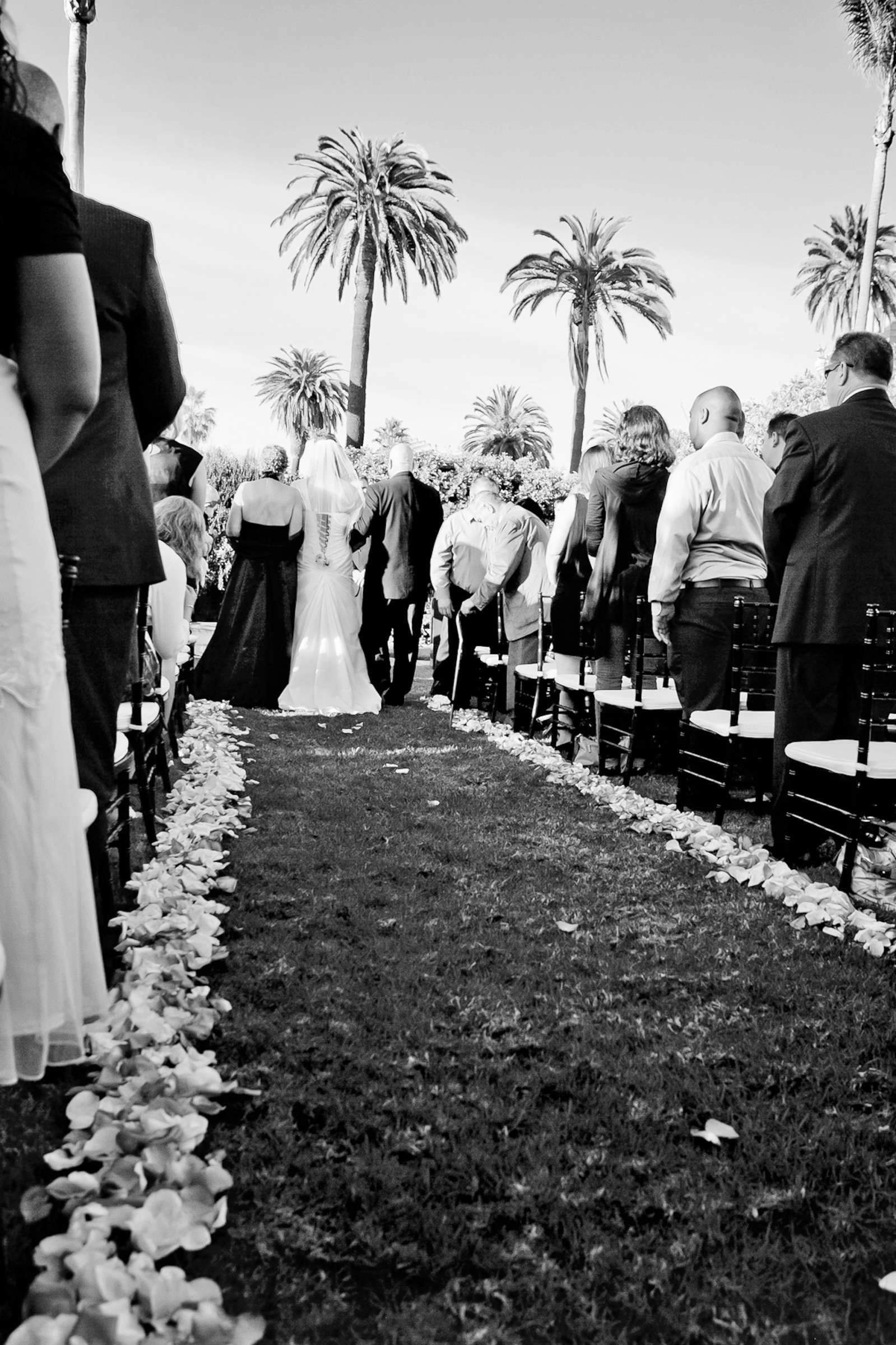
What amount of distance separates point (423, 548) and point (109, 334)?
768 centimetres

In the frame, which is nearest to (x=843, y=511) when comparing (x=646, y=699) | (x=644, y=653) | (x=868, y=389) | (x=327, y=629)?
(x=868, y=389)

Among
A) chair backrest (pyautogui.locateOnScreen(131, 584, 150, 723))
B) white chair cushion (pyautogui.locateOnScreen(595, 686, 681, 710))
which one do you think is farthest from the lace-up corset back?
chair backrest (pyautogui.locateOnScreen(131, 584, 150, 723))

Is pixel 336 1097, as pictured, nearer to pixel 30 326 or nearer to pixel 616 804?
pixel 30 326

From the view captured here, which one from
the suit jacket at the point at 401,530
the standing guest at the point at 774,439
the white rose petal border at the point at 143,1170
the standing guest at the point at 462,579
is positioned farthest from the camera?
the suit jacket at the point at 401,530

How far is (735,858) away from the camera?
15.2ft

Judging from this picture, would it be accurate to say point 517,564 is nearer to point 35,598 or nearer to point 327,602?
point 327,602

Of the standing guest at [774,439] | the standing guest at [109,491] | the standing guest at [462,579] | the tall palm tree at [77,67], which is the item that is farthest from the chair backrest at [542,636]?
the tall palm tree at [77,67]

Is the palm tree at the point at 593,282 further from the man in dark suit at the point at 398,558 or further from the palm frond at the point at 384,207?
the man in dark suit at the point at 398,558

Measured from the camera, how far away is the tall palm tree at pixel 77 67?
1111cm

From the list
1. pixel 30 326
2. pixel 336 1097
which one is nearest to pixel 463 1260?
pixel 336 1097

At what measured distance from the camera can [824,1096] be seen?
252cm

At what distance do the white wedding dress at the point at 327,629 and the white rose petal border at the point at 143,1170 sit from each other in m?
6.58

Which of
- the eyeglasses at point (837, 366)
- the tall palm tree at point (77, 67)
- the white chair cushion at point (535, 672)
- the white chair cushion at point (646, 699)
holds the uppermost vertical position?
the tall palm tree at point (77, 67)

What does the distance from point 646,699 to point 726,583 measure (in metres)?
1.12
